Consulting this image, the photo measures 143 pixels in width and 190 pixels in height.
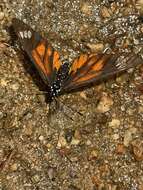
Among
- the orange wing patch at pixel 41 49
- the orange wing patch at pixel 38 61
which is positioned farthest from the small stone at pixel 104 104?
the orange wing patch at pixel 41 49

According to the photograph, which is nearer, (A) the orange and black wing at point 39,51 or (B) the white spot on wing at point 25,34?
(A) the orange and black wing at point 39,51

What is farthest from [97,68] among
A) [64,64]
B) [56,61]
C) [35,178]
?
[35,178]

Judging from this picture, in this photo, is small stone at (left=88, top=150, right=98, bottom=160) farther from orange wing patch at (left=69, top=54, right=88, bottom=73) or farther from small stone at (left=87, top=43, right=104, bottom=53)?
small stone at (left=87, top=43, right=104, bottom=53)

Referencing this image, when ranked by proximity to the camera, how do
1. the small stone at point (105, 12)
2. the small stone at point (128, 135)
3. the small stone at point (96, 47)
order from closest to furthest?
the small stone at point (128, 135)
the small stone at point (96, 47)
the small stone at point (105, 12)

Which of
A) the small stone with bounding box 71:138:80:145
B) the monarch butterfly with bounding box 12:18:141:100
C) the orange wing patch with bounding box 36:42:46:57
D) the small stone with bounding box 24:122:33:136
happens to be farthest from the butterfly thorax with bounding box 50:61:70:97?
the small stone with bounding box 71:138:80:145

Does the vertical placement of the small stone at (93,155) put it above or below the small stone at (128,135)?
below

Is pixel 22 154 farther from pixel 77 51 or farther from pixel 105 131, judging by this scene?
pixel 77 51

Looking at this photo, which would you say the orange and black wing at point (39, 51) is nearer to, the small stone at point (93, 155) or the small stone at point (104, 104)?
the small stone at point (104, 104)
